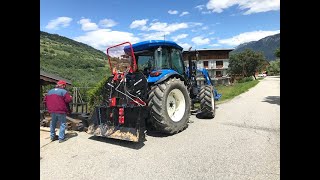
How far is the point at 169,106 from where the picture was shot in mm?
7004

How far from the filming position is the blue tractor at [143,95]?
5.91m

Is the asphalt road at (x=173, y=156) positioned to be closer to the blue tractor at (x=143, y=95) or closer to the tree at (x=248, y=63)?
the blue tractor at (x=143, y=95)

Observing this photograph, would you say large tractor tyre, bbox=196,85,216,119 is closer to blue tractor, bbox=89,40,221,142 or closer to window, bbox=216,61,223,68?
blue tractor, bbox=89,40,221,142

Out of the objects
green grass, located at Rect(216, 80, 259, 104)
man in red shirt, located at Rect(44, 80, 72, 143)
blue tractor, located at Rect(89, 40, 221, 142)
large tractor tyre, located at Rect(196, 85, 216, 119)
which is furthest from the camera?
green grass, located at Rect(216, 80, 259, 104)

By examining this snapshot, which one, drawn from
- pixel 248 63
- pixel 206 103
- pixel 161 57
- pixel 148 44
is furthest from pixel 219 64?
pixel 148 44

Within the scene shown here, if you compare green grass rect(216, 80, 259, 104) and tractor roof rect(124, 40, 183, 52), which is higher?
tractor roof rect(124, 40, 183, 52)

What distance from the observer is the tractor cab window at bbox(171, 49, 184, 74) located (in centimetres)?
767

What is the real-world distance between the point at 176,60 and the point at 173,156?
142 inches

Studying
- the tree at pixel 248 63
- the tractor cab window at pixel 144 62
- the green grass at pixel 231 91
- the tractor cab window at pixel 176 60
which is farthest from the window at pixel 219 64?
the tractor cab window at pixel 144 62

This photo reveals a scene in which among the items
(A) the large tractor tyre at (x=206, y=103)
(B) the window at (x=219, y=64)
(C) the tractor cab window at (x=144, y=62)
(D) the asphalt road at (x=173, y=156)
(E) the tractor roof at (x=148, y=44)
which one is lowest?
(D) the asphalt road at (x=173, y=156)

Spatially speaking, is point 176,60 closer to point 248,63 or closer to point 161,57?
point 161,57

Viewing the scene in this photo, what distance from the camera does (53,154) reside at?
5.36 metres

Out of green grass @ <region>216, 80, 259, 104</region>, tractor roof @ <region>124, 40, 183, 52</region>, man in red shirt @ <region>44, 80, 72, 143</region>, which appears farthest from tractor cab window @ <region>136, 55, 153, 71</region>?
green grass @ <region>216, 80, 259, 104</region>
